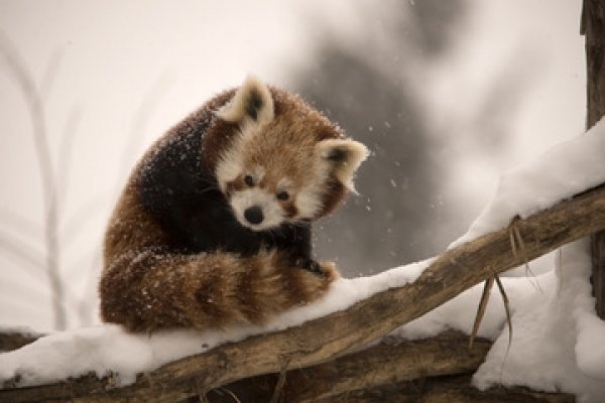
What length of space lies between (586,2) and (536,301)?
1.27 m

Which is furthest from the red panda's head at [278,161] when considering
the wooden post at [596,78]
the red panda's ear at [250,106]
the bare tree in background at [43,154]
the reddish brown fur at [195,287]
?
the bare tree in background at [43,154]

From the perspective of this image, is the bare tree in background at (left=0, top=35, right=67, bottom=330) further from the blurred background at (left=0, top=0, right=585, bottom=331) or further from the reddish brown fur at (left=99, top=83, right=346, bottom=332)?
the reddish brown fur at (left=99, top=83, right=346, bottom=332)

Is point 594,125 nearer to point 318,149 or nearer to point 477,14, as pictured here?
point 318,149

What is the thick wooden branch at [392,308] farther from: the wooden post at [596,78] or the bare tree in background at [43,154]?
the bare tree in background at [43,154]

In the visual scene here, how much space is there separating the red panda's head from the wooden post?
1.07 meters

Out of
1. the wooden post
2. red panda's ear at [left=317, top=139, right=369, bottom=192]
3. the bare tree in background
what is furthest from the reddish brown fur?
the bare tree in background

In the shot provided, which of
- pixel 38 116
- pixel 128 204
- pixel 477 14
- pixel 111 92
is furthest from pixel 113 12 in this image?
pixel 128 204

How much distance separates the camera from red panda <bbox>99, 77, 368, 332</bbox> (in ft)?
9.72

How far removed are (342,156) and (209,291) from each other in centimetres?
114

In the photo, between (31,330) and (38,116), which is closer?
(31,330)

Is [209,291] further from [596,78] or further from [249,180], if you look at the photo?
[596,78]

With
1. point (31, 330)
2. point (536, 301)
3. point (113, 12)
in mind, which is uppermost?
point (113, 12)

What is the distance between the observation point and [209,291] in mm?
2393

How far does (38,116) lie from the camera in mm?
4637
